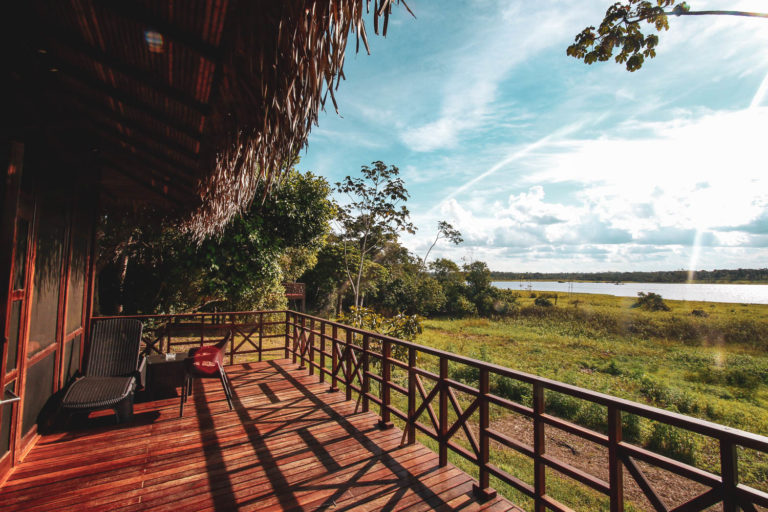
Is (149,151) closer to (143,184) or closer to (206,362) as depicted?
(143,184)

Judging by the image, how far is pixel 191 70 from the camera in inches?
66.1

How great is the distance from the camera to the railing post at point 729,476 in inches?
53.2

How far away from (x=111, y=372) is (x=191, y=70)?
372cm

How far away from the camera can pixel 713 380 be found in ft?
49.1

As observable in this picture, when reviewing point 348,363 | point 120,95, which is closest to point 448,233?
point 348,363

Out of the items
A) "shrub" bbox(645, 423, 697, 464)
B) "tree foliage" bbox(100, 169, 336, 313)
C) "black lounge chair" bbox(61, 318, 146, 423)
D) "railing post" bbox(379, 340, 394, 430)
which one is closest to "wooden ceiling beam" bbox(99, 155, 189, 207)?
"black lounge chair" bbox(61, 318, 146, 423)

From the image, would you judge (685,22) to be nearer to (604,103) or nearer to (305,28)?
(604,103)

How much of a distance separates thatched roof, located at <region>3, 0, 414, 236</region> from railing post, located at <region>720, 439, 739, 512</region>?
2109 mm

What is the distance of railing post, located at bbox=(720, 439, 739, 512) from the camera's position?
1.35 metres

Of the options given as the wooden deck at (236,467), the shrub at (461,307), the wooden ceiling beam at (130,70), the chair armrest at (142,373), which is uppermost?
the wooden ceiling beam at (130,70)

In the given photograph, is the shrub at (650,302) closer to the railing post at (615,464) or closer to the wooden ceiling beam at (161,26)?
the railing post at (615,464)

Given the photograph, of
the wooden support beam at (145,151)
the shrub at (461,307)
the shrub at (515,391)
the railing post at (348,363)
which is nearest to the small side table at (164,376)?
the railing post at (348,363)

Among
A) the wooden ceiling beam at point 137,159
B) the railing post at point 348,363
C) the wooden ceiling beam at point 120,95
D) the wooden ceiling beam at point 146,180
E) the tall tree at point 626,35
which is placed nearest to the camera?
the wooden ceiling beam at point 120,95

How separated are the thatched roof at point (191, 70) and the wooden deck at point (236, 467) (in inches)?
87.6
